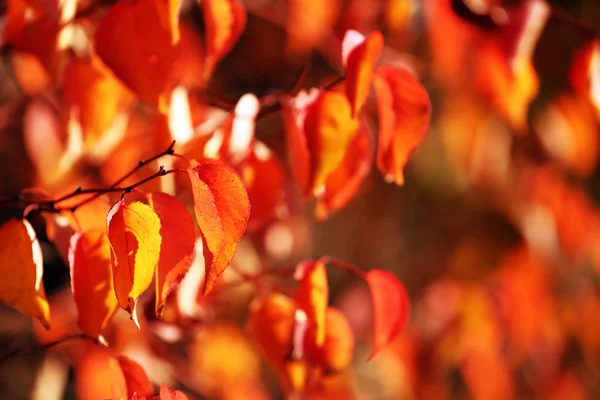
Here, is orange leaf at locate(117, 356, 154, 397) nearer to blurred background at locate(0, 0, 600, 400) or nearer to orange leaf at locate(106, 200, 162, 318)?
orange leaf at locate(106, 200, 162, 318)

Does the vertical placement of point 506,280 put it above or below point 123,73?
below

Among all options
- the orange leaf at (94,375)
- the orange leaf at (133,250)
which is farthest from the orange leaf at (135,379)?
the orange leaf at (94,375)

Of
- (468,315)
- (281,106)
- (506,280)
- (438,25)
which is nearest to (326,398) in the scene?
(468,315)

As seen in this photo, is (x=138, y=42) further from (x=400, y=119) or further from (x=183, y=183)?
(x=400, y=119)

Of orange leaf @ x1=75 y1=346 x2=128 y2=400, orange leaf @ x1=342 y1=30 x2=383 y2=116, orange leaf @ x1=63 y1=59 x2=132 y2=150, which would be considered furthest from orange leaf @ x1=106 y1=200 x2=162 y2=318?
orange leaf @ x1=75 y1=346 x2=128 y2=400

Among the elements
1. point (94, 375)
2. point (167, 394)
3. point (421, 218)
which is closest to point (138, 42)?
point (167, 394)

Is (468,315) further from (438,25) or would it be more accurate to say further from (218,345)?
(438,25)
